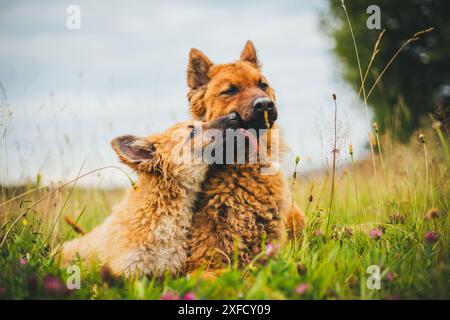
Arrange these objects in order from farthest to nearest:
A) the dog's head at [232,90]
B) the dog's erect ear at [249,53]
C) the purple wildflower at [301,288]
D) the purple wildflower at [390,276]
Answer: the dog's erect ear at [249,53] < the dog's head at [232,90] < the purple wildflower at [390,276] < the purple wildflower at [301,288]

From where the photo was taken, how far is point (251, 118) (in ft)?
9.17

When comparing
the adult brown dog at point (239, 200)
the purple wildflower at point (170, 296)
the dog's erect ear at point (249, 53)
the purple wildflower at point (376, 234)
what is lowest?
the purple wildflower at point (170, 296)

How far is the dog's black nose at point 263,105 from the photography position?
274 centimetres

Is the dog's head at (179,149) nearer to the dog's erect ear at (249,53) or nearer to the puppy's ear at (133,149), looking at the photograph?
the puppy's ear at (133,149)

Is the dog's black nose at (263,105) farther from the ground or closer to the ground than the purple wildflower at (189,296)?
farther from the ground

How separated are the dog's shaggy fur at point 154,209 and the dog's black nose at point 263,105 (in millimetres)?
218

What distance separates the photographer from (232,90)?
3148 millimetres

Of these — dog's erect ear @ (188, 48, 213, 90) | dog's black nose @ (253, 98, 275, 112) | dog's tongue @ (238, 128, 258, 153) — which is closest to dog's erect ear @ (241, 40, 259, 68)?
dog's erect ear @ (188, 48, 213, 90)

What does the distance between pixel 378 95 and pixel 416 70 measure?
1.09 metres

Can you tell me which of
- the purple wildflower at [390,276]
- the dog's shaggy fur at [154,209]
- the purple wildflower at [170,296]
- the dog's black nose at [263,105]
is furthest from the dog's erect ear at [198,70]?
the purple wildflower at [390,276]

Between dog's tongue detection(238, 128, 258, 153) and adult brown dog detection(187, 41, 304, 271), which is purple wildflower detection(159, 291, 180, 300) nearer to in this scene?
adult brown dog detection(187, 41, 304, 271)

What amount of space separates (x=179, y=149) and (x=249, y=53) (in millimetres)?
1300

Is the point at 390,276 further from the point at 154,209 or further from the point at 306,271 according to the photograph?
the point at 154,209

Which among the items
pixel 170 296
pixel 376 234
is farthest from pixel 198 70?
pixel 170 296
